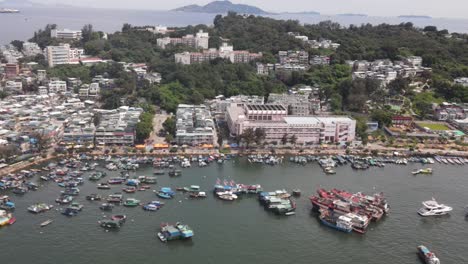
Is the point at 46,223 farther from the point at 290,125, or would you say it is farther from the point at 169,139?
the point at 290,125

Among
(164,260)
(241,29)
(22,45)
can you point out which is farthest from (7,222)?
(241,29)

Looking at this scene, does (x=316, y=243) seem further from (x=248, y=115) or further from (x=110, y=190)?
(x=248, y=115)

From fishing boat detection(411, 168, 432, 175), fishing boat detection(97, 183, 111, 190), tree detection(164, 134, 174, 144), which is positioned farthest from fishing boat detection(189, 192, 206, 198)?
fishing boat detection(411, 168, 432, 175)

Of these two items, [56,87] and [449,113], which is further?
[56,87]

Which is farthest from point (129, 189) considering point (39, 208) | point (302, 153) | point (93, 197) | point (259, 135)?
point (302, 153)

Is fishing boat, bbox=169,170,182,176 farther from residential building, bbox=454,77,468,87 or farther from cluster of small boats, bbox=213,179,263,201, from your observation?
residential building, bbox=454,77,468,87
